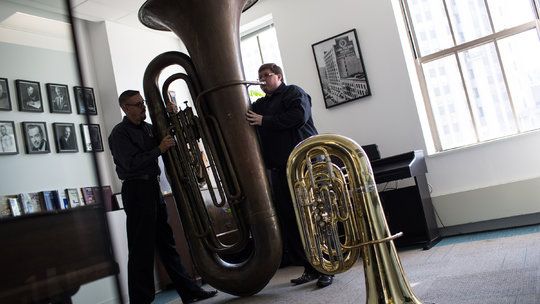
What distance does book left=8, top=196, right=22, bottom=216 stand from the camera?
388 mm

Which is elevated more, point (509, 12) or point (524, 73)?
point (509, 12)

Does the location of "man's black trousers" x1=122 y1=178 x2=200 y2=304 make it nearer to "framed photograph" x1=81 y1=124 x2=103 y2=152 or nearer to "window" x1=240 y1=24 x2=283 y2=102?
"framed photograph" x1=81 y1=124 x2=103 y2=152

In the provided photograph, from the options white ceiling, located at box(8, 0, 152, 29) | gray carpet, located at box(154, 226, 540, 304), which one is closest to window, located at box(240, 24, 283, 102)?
white ceiling, located at box(8, 0, 152, 29)

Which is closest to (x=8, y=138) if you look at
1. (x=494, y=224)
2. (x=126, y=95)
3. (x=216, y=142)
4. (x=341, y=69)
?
(x=216, y=142)

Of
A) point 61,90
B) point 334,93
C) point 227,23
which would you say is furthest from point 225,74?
point 334,93

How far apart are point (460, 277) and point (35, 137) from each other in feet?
7.79

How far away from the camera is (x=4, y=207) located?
1.26 ft

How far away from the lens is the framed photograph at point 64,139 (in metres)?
0.46

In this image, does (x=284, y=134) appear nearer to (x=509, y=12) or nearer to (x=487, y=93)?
(x=487, y=93)

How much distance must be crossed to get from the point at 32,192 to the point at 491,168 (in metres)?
4.26

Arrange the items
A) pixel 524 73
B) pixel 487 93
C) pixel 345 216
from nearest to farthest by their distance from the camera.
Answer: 1. pixel 345 216
2. pixel 524 73
3. pixel 487 93

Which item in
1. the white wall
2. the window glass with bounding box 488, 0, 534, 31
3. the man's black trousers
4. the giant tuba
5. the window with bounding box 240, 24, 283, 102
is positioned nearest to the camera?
the giant tuba

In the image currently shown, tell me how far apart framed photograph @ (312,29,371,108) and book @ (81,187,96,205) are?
428cm

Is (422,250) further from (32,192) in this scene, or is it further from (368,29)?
(32,192)
